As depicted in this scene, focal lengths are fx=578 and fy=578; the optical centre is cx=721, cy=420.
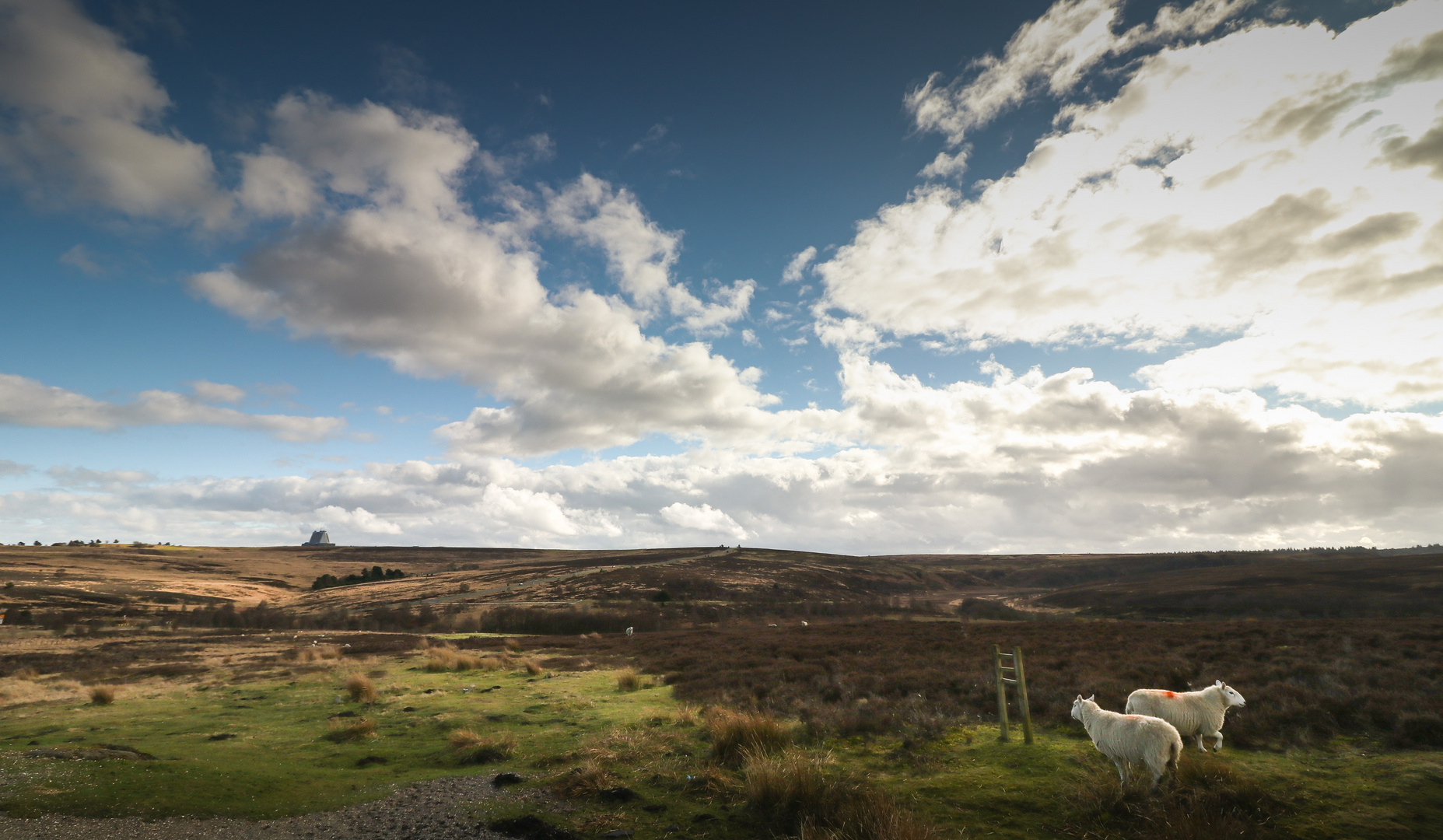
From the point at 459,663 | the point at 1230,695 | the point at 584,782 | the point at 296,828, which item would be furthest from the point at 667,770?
the point at 459,663

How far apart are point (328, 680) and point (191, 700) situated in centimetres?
413

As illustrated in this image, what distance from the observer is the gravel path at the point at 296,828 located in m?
8.06

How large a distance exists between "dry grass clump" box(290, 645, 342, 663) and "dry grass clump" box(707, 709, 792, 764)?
25.1 metres

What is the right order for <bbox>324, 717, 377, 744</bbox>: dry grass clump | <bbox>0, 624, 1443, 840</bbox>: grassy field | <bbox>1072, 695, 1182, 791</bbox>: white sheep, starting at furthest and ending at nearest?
<bbox>324, 717, 377, 744</bbox>: dry grass clump < <bbox>1072, 695, 1182, 791</bbox>: white sheep < <bbox>0, 624, 1443, 840</bbox>: grassy field

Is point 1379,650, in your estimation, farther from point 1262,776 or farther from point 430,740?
point 430,740

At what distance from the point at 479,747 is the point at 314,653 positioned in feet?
77.1

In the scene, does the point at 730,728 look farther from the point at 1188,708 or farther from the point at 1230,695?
the point at 1230,695

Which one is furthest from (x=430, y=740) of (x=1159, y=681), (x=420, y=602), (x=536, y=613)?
(x=420, y=602)

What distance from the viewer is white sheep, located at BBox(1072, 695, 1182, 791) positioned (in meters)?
8.52

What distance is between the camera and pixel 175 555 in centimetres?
13512

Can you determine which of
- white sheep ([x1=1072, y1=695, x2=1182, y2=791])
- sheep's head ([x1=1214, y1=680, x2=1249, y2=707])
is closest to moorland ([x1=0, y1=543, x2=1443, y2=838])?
white sheep ([x1=1072, y1=695, x2=1182, y2=791])

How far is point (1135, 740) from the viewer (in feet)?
29.0

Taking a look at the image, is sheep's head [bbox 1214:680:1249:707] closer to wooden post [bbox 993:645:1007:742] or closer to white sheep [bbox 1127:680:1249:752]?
white sheep [bbox 1127:680:1249:752]

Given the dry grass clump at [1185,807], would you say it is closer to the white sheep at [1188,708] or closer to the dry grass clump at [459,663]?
the white sheep at [1188,708]
